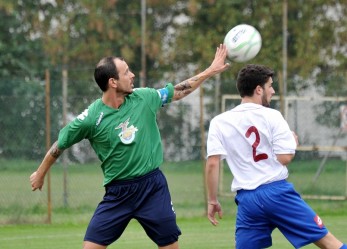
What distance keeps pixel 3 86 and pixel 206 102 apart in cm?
382

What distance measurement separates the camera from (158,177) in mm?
8359

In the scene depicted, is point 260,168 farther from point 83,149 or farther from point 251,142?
point 83,149

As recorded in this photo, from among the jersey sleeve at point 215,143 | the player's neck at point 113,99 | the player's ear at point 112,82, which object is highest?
the player's ear at point 112,82

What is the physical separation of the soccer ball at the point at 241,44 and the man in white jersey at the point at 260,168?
136 cm

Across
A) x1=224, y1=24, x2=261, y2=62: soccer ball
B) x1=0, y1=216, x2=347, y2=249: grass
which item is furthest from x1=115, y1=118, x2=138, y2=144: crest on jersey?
x1=0, y1=216, x2=347, y2=249: grass

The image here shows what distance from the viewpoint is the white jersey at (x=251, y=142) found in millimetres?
8008

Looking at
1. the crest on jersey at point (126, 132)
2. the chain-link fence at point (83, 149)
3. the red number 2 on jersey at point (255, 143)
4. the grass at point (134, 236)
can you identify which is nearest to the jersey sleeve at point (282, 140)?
the red number 2 on jersey at point (255, 143)

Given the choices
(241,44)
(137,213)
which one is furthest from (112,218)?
(241,44)

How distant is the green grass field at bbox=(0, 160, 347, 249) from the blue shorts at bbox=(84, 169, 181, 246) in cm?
438

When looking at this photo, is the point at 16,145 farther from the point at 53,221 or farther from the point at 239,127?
the point at 239,127

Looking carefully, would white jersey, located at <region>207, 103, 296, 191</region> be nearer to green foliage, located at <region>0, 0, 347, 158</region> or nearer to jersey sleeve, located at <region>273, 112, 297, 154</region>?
jersey sleeve, located at <region>273, 112, 297, 154</region>

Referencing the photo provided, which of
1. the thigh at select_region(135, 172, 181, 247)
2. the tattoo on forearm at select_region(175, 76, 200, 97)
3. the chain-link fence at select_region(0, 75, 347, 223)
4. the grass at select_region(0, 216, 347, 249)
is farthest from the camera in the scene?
the chain-link fence at select_region(0, 75, 347, 223)

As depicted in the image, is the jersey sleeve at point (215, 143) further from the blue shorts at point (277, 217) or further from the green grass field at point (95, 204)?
the green grass field at point (95, 204)

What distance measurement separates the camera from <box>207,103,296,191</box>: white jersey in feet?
26.3
